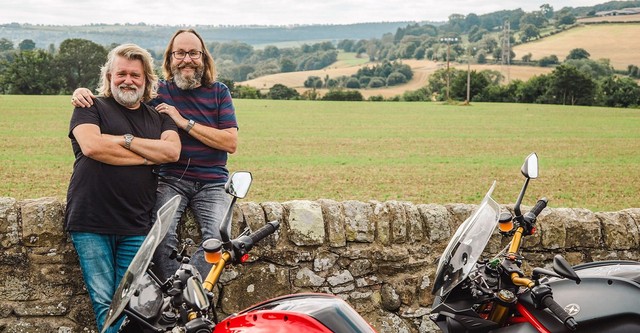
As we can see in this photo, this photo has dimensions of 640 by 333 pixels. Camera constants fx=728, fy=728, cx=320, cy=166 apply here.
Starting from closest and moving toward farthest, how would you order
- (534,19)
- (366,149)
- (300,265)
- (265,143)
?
(300,265)
(366,149)
(265,143)
(534,19)

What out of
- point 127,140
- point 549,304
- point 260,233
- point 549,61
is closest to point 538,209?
point 549,304

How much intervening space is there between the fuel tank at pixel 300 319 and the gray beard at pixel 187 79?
8.25 feet

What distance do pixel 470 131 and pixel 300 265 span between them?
33.9 meters

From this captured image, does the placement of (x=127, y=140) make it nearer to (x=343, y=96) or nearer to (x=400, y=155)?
(x=400, y=155)

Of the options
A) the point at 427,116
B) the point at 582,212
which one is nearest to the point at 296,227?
the point at 582,212

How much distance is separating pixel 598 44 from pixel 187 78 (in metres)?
123

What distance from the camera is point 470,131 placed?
1501 inches

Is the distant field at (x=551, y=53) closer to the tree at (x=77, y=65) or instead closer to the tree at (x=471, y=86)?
the tree at (x=471, y=86)

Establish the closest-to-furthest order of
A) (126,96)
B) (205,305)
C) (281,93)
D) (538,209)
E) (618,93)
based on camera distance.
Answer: (205,305), (538,209), (126,96), (618,93), (281,93)

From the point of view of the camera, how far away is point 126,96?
14.7ft

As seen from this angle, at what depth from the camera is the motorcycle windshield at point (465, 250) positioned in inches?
133

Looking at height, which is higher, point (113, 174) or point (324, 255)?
point (113, 174)

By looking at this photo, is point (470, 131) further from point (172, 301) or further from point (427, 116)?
point (172, 301)

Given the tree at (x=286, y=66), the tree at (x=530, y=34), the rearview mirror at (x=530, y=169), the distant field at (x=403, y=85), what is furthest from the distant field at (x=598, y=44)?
the rearview mirror at (x=530, y=169)
